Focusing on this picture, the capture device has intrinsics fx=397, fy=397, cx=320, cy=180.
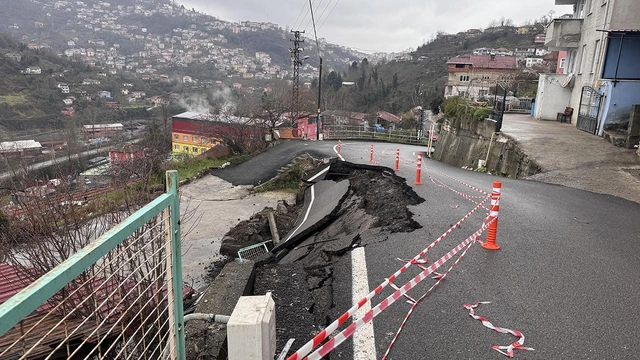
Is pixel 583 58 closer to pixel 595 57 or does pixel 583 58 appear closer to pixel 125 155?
pixel 595 57

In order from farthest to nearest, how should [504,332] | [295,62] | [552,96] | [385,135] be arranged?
[385,135], [295,62], [552,96], [504,332]

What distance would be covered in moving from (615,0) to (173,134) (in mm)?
60330

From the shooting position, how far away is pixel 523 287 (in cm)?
483

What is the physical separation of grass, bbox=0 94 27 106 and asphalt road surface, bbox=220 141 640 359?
81.3 meters

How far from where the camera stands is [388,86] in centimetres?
9712

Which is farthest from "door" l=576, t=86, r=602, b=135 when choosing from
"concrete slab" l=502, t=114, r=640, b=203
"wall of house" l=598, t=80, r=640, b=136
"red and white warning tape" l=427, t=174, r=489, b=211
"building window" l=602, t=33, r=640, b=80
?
"red and white warning tape" l=427, t=174, r=489, b=211

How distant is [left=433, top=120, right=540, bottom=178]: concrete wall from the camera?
14995mm

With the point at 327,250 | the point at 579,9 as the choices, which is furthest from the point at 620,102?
the point at 327,250

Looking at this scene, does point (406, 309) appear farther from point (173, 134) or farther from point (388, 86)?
point (388, 86)

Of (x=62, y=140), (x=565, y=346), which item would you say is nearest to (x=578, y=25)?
(x=565, y=346)

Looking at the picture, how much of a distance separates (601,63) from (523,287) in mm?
18519

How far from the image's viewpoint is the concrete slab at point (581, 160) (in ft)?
35.1

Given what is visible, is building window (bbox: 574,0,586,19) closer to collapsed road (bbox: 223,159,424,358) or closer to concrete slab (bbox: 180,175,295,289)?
collapsed road (bbox: 223,159,424,358)

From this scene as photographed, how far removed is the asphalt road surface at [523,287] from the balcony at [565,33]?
1906 cm
